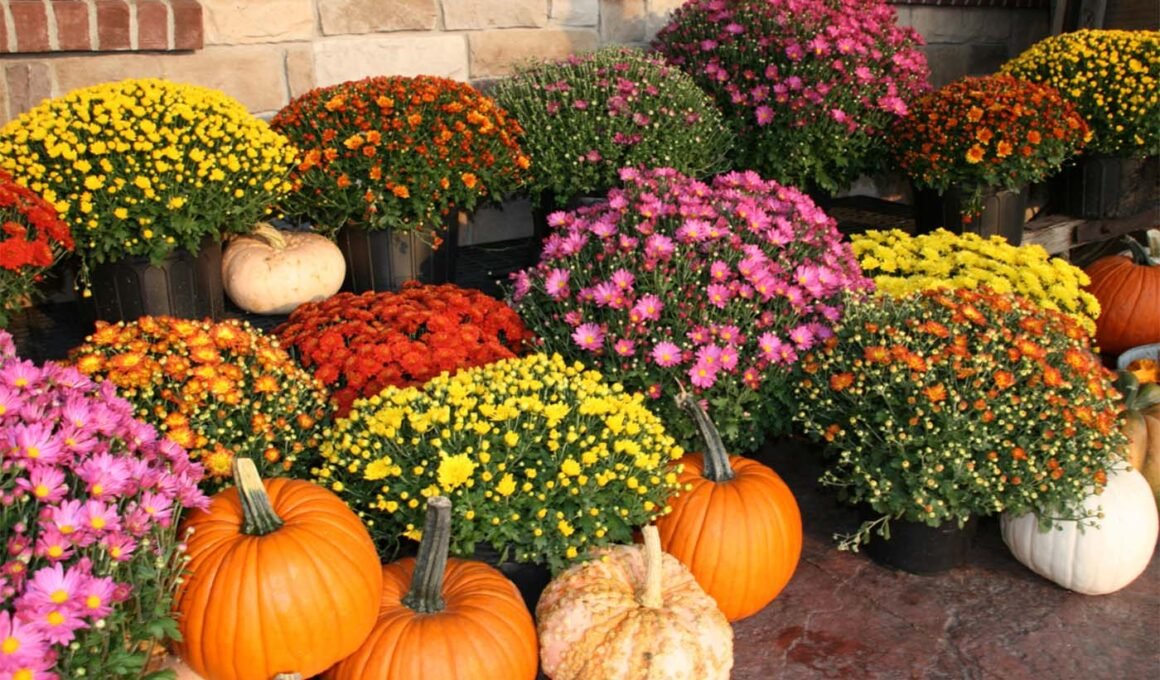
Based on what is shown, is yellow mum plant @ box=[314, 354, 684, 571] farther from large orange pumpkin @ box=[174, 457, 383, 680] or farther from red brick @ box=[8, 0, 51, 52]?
red brick @ box=[8, 0, 51, 52]

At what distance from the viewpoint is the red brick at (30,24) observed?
3.97m

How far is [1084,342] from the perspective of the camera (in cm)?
352

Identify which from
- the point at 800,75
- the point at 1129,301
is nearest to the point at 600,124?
the point at 800,75

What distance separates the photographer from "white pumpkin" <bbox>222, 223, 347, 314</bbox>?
4109mm

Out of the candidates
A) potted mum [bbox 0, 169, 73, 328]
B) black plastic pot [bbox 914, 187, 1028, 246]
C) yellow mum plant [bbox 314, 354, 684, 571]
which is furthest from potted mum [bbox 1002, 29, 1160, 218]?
potted mum [bbox 0, 169, 73, 328]

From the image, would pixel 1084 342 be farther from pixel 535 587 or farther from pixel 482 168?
pixel 482 168

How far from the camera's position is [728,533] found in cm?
306

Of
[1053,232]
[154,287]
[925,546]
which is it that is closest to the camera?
A: [925,546]

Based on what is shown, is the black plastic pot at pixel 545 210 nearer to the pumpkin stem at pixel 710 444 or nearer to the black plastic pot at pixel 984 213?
the pumpkin stem at pixel 710 444

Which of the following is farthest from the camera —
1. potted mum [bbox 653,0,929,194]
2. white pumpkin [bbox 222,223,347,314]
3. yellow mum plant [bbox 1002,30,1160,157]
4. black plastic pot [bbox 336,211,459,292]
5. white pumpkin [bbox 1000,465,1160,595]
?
yellow mum plant [bbox 1002,30,1160,157]

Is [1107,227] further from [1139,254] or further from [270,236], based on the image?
[270,236]

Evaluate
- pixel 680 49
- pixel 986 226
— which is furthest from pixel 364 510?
pixel 986 226

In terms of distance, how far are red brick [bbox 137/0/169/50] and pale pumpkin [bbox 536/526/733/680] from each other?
116 inches

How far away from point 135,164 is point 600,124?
2.00 metres
